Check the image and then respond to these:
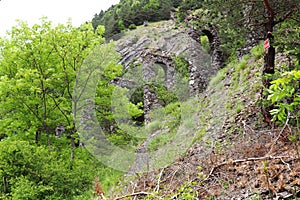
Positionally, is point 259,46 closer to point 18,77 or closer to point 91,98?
point 91,98

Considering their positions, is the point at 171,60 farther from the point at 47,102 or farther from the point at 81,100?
the point at 47,102

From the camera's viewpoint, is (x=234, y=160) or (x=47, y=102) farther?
(x=47, y=102)

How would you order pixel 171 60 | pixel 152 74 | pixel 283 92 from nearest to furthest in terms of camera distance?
pixel 283 92 < pixel 152 74 < pixel 171 60

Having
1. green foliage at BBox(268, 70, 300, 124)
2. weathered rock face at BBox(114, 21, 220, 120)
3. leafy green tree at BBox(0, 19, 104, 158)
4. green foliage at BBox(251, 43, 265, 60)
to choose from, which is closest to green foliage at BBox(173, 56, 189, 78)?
weathered rock face at BBox(114, 21, 220, 120)

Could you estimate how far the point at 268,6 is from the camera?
5.01 meters

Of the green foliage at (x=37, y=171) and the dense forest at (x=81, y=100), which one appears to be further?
the green foliage at (x=37, y=171)

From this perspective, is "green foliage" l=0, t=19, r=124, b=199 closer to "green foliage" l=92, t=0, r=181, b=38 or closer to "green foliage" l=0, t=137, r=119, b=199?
"green foliage" l=0, t=137, r=119, b=199

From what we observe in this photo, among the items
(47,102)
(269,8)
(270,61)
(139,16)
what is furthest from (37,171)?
(139,16)

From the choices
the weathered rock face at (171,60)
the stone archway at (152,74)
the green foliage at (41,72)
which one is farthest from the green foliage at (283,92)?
the stone archway at (152,74)

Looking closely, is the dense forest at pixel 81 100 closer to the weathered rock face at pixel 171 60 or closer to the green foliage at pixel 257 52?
the green foliage at pixel 257 52

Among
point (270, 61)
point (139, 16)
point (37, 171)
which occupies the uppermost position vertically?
point (139, 16)

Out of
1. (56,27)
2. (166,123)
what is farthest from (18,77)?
(166,123)

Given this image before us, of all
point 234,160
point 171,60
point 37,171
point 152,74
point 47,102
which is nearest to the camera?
point 234,160

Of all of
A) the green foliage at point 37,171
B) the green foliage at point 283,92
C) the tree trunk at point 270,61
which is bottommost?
the green foliage at point 37,171
